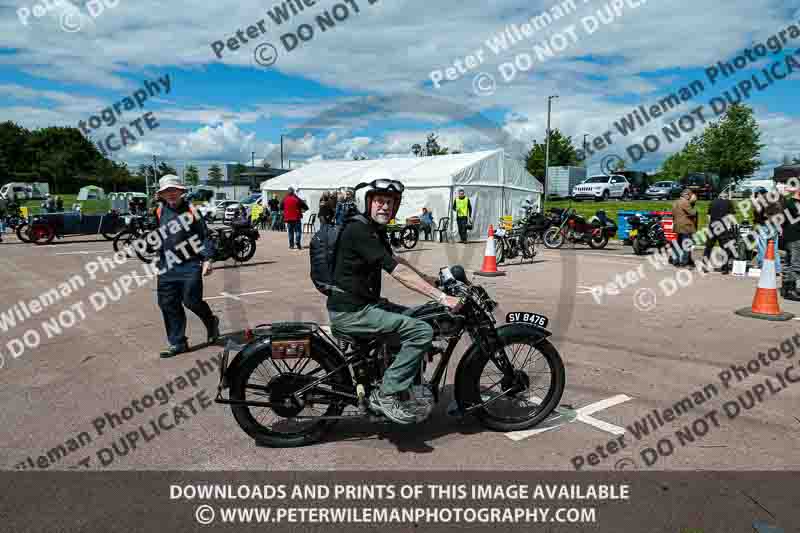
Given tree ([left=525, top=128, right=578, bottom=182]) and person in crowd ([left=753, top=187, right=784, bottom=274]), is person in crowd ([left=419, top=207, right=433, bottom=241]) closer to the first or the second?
person in crowd ([left=753, top=187, right=784, bottom=274])

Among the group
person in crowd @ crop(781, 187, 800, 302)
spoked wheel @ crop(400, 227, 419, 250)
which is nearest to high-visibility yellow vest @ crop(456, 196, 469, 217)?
spoked wheel @ crop(400, 227, 419, 250)

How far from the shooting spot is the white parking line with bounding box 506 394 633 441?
3.98m

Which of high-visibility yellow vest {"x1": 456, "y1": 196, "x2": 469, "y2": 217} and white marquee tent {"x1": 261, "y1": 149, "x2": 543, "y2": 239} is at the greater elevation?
white marquee tent {"x1": 261, "y1": 149, "x2": 543, "y2": 239}

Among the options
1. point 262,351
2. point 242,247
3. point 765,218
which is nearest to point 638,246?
point 765,218

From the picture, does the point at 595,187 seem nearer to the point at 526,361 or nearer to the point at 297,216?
the point at 297,216

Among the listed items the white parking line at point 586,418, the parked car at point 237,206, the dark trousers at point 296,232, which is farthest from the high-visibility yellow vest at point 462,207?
the white parking line at point 586,418

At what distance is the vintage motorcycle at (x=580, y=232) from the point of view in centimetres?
1756

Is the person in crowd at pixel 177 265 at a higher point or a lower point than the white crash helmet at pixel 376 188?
lower

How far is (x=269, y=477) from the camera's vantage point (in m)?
3.37

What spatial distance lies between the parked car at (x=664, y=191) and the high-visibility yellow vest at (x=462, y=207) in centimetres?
2826

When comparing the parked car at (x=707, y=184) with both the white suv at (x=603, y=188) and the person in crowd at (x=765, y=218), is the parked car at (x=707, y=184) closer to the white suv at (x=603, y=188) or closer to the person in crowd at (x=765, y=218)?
the white suv at (x=603, y=188)

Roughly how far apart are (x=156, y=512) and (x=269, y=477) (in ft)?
2.09

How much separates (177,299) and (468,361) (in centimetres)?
356

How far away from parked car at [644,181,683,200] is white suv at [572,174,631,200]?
2.88 metres
